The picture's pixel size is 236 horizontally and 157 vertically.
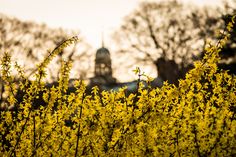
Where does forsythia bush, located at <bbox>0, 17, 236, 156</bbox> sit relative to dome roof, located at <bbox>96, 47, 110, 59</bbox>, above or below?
below

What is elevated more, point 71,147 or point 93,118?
point 93,118

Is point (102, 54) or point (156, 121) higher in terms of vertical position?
point (102, 54)

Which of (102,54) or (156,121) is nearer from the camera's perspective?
(156,121)

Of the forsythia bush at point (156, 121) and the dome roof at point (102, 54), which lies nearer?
the forsythia bush at point (156, 121)

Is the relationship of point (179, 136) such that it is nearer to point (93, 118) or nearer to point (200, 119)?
point (200, 119)

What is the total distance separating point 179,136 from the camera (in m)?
4.89

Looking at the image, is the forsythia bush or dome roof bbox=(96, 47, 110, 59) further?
dome roof bbox=(96, 47, 110, 59)

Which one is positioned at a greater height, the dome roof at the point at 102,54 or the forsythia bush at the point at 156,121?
the dome roof at the point at 102,54

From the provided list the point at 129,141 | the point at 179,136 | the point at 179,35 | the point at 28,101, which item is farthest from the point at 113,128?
the point at 179,35

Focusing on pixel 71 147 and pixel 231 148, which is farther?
pixel 71 147

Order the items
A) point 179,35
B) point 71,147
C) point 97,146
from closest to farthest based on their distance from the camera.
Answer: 1. point 97,146
2. point 71,147
3. point 179,35

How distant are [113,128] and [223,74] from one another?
157cm

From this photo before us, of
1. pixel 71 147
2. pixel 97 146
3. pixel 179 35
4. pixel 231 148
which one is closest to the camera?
pixel 231 148

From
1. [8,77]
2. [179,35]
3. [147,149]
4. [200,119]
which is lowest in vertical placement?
[147,149]
